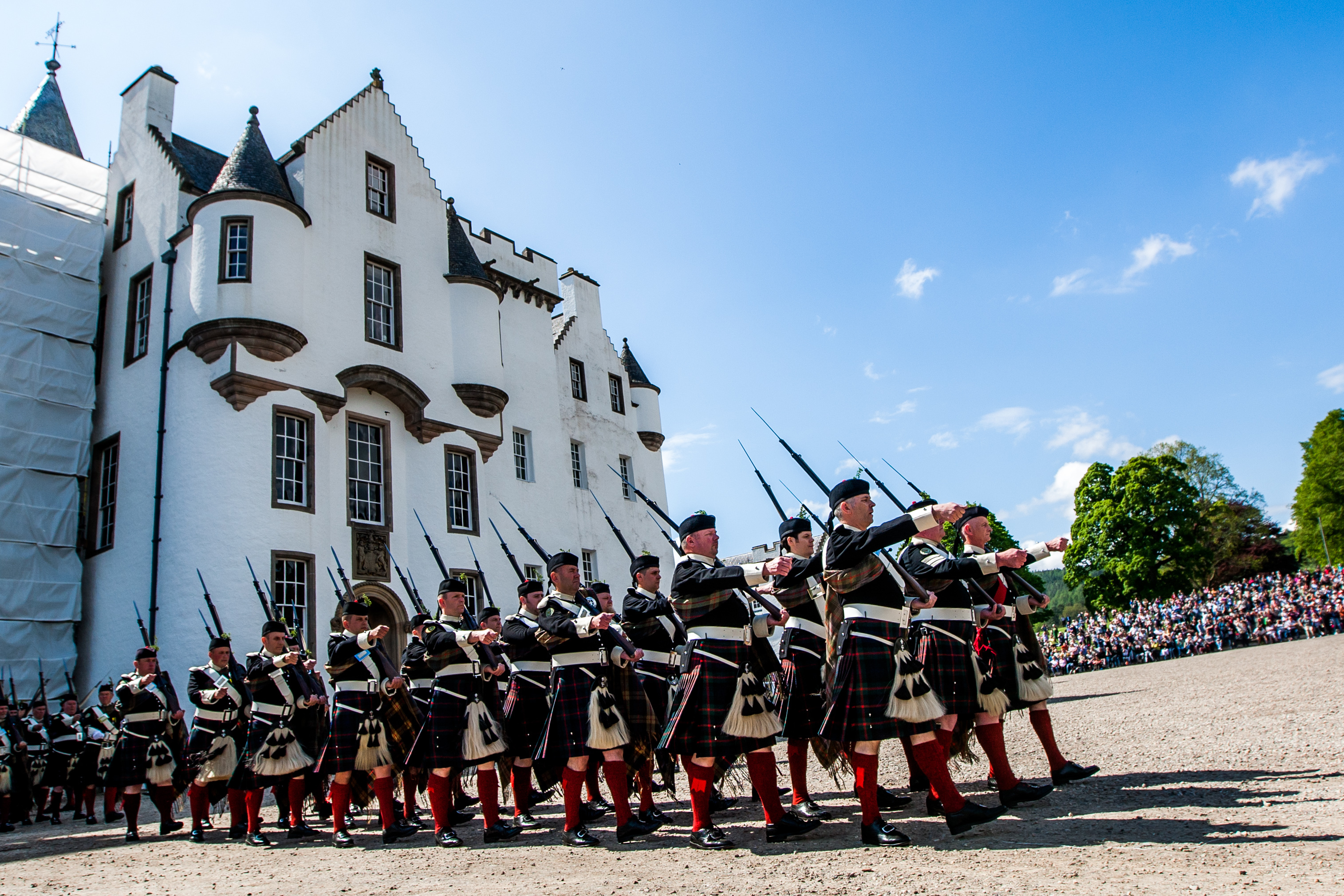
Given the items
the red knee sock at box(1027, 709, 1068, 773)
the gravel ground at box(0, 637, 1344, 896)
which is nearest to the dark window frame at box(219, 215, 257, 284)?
the gravel ground at box(0, 637, 1344, 896)

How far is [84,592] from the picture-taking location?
1991 cm

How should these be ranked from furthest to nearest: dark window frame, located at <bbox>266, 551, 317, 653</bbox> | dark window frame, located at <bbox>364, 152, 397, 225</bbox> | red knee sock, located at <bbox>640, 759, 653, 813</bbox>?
1. dark window frame, located at <bbox>364, 152, 397, 225</bbox>
2. dark window frame, located at <bbox>266, 551, 317, 653</bbox>
3. red knee sock, located at <bbox>640, 759, 653, 813</bbox>

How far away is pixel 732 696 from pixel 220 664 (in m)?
6.55

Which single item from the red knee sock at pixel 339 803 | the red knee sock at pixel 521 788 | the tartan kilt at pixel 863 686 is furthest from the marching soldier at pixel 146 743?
the tartan kilt at pixel 863 686

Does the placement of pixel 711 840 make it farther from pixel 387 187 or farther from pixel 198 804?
pixel 387 187

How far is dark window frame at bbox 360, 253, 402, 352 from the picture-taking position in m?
21.3

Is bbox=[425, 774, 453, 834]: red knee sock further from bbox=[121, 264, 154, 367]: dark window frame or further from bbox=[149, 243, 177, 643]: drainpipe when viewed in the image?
bbox=[121, 264, 154, 367]: dark window frame

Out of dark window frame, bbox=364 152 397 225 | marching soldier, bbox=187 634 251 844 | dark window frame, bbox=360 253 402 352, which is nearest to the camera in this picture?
marching soldier, bbox=187 634 251 844

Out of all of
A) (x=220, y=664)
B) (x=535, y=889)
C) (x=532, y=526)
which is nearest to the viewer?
(x=535, y=889)

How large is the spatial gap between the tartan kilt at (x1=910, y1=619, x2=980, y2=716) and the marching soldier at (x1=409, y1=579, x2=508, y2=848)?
3.35m

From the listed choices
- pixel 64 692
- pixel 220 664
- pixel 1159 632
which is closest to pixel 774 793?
pixel 220 664

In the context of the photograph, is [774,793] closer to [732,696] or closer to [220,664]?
[732,696]

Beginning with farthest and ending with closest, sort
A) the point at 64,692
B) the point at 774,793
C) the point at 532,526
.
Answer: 1. the point at 532,526
2. the point at 64,692
3. the point at 774,793

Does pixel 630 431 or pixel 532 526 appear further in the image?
pixel 630 431
